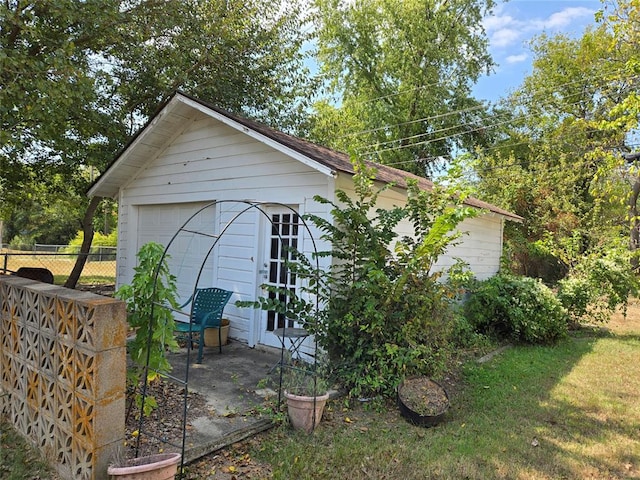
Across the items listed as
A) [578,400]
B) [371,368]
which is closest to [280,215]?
[371,368]

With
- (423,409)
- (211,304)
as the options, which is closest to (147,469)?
(423,409)

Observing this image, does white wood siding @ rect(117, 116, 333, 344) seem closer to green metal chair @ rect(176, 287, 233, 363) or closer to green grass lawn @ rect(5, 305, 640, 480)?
green metal chair @ rect(176, 287, 233, 363)

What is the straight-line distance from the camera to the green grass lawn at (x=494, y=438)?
312 centimetres

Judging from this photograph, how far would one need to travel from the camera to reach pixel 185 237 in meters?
7.40

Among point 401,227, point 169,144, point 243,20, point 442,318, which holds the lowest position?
point 442,318

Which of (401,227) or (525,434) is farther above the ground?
(401,227)

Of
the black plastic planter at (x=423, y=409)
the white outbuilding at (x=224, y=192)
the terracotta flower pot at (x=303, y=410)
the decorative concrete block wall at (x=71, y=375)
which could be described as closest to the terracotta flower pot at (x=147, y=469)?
the decorative concrete block wall at (x=71, y=375)

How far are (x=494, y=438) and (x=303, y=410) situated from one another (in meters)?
1.80

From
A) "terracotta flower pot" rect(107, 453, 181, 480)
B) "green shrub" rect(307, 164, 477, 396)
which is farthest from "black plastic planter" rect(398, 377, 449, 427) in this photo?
"terracotta flower pot" rect(107, 453, 181, 480)

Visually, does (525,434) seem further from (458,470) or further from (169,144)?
(169,144)

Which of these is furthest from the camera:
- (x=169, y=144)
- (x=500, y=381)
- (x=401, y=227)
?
(x=169, y=144)

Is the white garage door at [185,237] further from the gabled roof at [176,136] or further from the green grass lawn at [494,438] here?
the green grass lawn at [494,438]

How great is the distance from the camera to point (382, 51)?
71.9 ft

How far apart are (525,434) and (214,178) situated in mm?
5628
